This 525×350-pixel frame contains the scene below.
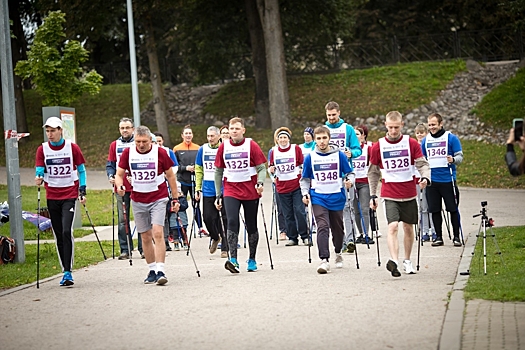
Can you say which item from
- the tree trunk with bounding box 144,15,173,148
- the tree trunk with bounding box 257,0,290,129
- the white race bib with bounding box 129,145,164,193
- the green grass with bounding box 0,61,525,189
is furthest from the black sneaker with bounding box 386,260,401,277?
the tree trunk with bounding box 144,15,173,148

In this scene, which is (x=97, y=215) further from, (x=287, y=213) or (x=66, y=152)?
(x=66, y=152)

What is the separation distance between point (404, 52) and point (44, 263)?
31569mm

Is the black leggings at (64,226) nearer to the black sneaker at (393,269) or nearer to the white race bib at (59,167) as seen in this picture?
the white race bib at (59,167)

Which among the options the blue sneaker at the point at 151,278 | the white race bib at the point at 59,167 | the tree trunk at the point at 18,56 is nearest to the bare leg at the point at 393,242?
the blue sneaker at the point at 151,278

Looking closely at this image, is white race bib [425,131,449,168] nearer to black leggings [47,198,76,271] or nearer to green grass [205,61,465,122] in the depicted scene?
black leggings [47,198,76,271]

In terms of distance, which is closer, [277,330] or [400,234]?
[277,330]

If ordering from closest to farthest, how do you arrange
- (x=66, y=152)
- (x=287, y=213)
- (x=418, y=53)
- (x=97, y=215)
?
(x=66, y=152)
(x=287, y=213)
(x=97, y=215)
(x=418, y=53)

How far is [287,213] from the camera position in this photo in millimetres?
16906

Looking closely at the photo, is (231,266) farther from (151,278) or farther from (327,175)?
(327,175)

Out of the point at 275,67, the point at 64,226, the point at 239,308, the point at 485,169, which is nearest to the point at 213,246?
the point at 64,226

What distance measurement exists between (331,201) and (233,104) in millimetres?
30448

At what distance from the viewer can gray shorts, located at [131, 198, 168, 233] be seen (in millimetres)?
11906

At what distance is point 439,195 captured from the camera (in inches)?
609

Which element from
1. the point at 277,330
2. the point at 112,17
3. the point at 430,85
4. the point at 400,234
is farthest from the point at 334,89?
the point at 277,330
